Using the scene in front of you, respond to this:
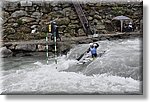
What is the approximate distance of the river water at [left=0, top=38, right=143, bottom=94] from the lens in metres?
2.80

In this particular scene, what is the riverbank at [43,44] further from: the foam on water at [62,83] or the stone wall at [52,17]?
the foam on water at [62,83]

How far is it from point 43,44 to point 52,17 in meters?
0.20

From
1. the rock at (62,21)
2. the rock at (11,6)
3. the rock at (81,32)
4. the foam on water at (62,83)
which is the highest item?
the rock at (11,6)

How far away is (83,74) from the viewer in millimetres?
2822

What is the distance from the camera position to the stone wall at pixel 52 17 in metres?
2.83

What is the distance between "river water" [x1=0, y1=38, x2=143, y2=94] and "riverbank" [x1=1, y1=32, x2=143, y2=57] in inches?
1.4

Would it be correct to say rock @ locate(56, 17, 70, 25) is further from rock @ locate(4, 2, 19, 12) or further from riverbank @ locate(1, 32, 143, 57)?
rock @ locate(4, 2, 19, 12)

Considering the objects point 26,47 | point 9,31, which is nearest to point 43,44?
point 26,47

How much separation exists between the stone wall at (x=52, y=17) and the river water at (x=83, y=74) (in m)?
0.15

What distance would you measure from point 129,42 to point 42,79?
644 millimetres

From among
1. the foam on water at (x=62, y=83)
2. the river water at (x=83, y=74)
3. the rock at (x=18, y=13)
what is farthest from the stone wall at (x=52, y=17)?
the foam on water at (x=62, y=83)

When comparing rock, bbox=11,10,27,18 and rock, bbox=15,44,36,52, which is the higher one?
rock, bbox=11,10,27,18

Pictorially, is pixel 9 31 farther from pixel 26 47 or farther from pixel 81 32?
pixel 81 32

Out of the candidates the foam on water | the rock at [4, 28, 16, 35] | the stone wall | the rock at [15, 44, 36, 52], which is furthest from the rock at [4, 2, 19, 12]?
the foam on water
